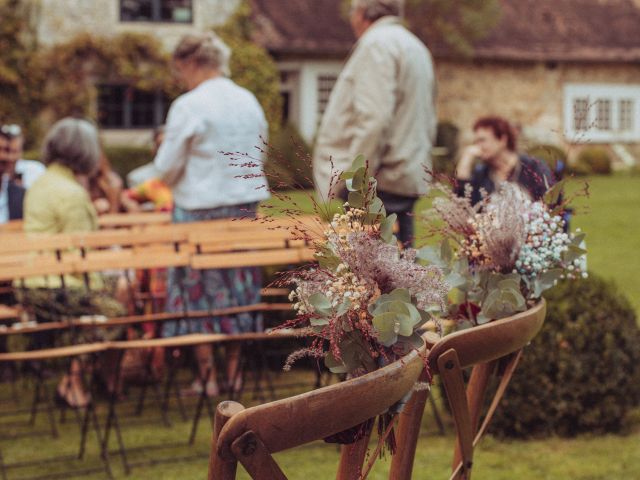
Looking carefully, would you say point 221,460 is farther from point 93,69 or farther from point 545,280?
point 93,69

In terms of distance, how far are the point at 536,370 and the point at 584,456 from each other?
44 centimetres

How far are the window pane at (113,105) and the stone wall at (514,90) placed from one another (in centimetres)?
864

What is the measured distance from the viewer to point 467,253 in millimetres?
2996

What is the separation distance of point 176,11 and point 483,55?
887cm

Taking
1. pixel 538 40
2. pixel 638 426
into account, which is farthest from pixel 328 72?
pixel 638 426

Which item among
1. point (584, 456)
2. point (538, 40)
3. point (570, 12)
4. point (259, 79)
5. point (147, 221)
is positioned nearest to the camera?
point (584, 456)

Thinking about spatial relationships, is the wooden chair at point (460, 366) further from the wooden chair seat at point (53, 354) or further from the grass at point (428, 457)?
the wooden chair seat at point (53, 354)

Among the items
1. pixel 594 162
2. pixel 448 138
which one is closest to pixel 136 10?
pixel 448 138

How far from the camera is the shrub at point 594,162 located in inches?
1234

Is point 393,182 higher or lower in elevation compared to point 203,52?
lower

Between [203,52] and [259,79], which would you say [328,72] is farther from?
[203,52]

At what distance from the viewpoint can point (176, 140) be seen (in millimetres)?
6547

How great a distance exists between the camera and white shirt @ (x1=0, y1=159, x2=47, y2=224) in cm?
817

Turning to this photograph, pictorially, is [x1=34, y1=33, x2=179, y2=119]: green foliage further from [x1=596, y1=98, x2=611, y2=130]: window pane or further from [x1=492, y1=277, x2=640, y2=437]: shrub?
[x1=492, y1=277, x2=640, y2=437]: shrub
